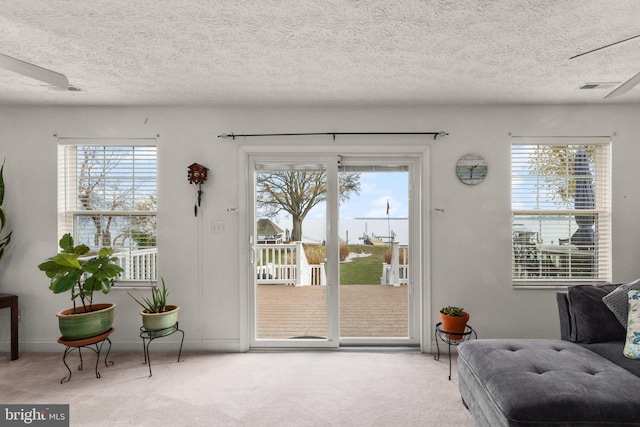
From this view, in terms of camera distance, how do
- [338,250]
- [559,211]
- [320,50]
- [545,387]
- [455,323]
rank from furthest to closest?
[338,250] < [559,211] < [455,323] < [320,50] < [545,387]

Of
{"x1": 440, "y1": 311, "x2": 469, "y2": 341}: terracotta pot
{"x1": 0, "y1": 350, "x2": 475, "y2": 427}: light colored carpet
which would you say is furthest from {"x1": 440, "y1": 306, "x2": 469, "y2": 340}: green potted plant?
{"x1": 0, "y1": 350, "x2": 475, "y2": 427}: light colored carpet

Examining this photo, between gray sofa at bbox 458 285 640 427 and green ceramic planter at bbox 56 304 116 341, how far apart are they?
2.83 meters

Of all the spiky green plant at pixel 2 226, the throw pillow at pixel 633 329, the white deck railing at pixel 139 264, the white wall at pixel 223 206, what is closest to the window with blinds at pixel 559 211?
the white wall at pixel 223 206

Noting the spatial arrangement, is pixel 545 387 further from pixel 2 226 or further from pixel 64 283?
pixel 2 226

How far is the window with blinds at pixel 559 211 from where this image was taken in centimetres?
325

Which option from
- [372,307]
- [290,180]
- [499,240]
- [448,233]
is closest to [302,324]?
[372,307]

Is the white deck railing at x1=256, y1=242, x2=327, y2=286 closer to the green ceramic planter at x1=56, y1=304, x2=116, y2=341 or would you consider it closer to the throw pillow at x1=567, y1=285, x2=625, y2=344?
the green ceramic planter at x1=56, y1=304, x2=116, y2=341

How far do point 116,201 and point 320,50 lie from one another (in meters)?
2.56

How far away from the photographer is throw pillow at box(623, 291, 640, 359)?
194cm

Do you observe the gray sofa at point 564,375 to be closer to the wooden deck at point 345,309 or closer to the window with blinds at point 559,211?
the window with blinds at point 559,211

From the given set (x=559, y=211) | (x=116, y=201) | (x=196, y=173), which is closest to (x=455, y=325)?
(x=559, y=211)

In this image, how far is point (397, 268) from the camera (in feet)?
11.2

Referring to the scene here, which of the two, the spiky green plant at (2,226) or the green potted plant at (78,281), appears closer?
the green potted plant at (78,281)

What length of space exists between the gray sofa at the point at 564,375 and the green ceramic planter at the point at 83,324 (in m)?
2.83
